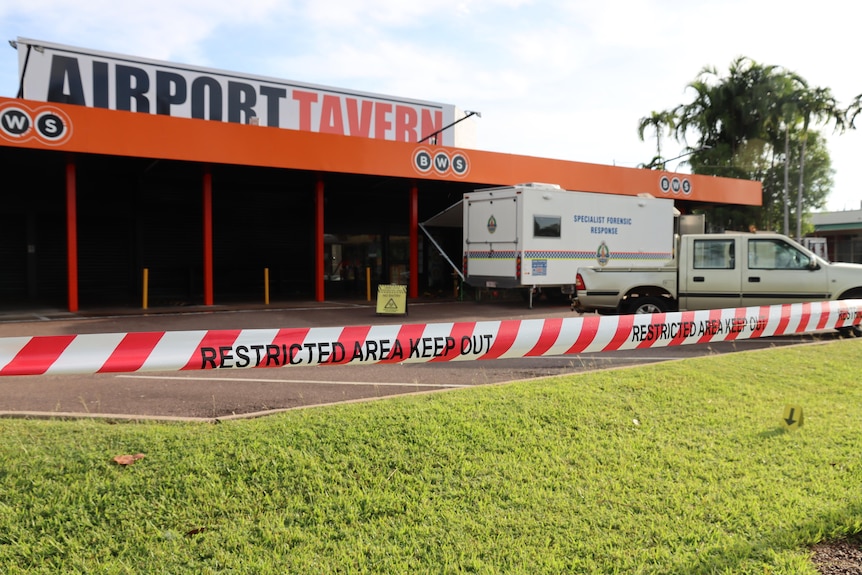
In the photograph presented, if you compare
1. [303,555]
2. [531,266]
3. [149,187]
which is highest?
[149,187]

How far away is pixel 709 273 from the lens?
10.9 meters

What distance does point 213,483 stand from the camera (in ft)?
12.2

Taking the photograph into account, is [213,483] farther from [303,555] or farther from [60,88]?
[60,88]

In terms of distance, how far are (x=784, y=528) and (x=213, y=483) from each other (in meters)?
3.32

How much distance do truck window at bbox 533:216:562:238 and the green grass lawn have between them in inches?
421

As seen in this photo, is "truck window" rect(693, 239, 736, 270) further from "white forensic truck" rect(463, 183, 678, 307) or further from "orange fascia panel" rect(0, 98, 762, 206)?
"orange fascia panel" rect(0, 98, 762, 206)

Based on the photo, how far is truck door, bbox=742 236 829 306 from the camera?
10633mm

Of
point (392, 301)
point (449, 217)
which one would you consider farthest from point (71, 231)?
point (449, 217)

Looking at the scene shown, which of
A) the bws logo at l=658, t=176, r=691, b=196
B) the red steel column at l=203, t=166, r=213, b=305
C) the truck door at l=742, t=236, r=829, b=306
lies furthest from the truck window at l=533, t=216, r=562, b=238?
the bws logo at l=658, t=176, r=691, b=196

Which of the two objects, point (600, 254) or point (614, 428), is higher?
point (600, 254)

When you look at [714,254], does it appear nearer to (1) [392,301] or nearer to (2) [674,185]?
(1) [392,301]

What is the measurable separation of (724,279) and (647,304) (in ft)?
4.58

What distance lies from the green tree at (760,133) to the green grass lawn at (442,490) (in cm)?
3731

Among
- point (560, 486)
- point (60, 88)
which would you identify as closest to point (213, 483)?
point (560, 486)
